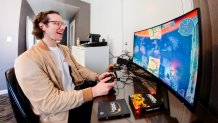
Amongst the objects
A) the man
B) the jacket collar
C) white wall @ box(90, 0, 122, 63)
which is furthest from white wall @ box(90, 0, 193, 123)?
the jacket collar

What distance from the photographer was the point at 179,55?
604 millimetres

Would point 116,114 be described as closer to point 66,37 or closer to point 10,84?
point 10,84

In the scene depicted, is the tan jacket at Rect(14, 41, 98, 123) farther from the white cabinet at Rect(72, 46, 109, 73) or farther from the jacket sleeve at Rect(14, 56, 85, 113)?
the white cabinet at Rect(72, 46, 109, 73)

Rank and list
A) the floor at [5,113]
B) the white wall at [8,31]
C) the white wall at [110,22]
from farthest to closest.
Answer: the white wall at [8,31] → the white wall at [110,22] → the floor at [5,113]

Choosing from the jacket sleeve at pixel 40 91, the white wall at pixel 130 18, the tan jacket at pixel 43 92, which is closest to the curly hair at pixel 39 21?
the tan jacket at pixel 43 92

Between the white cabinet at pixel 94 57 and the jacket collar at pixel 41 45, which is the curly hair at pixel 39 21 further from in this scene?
the white cabinet at pixel 94 57

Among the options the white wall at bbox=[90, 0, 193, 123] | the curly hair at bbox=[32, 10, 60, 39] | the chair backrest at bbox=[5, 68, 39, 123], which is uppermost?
the white wall at bbox=[90, 0, 193, 123]

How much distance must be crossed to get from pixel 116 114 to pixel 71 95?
0.29 meters

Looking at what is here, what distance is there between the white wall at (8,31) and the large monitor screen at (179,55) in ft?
10.4

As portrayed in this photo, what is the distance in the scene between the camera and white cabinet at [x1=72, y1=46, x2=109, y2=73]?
238 cm

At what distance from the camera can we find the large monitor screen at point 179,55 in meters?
0.49

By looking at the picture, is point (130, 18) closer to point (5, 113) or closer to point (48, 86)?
point (48, 86)

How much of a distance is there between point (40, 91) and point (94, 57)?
1.69 meters

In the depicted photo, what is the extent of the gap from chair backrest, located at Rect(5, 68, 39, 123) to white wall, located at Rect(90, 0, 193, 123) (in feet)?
2.46
